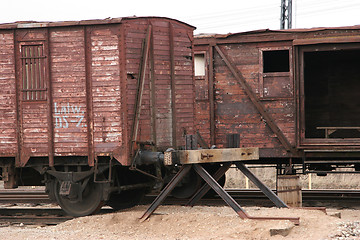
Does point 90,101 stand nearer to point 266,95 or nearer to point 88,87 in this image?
point 88,87

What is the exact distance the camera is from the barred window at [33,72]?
400 inches

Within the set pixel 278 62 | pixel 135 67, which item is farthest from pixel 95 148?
pixel 278 62

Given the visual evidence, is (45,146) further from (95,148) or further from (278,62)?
(278,62)

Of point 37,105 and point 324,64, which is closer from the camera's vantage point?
point 37,105

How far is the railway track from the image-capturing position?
404 inches

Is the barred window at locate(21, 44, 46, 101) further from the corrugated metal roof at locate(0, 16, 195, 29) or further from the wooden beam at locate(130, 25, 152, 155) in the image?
the wooden beam at locate(130, 25, 152, 155)

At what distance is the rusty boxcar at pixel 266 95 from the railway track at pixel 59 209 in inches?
27.9

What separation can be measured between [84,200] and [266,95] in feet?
16.7

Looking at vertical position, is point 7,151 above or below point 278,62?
below

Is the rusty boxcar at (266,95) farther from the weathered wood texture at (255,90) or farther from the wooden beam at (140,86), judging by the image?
the wooden beam at (140,86)

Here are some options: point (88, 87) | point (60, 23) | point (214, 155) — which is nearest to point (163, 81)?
point (88, 87)

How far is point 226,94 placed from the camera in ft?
41.8

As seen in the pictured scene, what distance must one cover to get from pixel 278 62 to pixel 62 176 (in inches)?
289

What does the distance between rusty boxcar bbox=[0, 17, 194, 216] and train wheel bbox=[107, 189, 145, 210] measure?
1.86 ft
